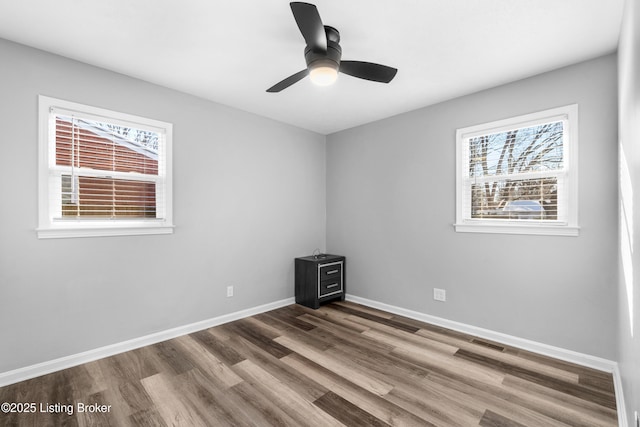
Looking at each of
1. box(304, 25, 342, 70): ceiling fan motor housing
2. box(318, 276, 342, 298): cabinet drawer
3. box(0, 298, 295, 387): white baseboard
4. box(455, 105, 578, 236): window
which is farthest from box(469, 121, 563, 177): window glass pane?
box(0, 298, 295, 387): white baseboard

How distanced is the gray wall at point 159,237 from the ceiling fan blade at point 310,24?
1.94 m

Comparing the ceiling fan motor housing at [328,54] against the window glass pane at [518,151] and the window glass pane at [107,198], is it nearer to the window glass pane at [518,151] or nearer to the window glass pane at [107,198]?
the window glass pane at [518,151]

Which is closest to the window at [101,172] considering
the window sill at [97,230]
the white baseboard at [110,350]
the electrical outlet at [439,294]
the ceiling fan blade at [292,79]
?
the window sill at [97,230]

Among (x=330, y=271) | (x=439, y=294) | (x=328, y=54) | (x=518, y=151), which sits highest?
(x=328, y=54)

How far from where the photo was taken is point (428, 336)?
10.3 ft

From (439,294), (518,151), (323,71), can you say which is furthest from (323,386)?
(518,151)

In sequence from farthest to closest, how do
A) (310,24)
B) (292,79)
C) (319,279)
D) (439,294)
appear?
1. (319,279)
2. (439,294)
3. (292,79)
4. (310,24)

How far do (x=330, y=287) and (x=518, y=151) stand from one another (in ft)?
8.76

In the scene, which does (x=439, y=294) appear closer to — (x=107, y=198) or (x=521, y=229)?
(x=521, y=229)

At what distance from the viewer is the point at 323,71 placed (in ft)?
6.64

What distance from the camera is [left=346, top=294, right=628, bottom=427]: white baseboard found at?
2.12 m

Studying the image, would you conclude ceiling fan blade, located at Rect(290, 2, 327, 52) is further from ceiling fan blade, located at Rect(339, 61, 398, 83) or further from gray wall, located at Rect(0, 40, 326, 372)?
gray wall, located at Rect(0, 40, 326, 372)

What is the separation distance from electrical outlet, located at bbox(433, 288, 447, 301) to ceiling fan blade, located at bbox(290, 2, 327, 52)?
2.75 metres

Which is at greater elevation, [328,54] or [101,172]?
[328,54]
